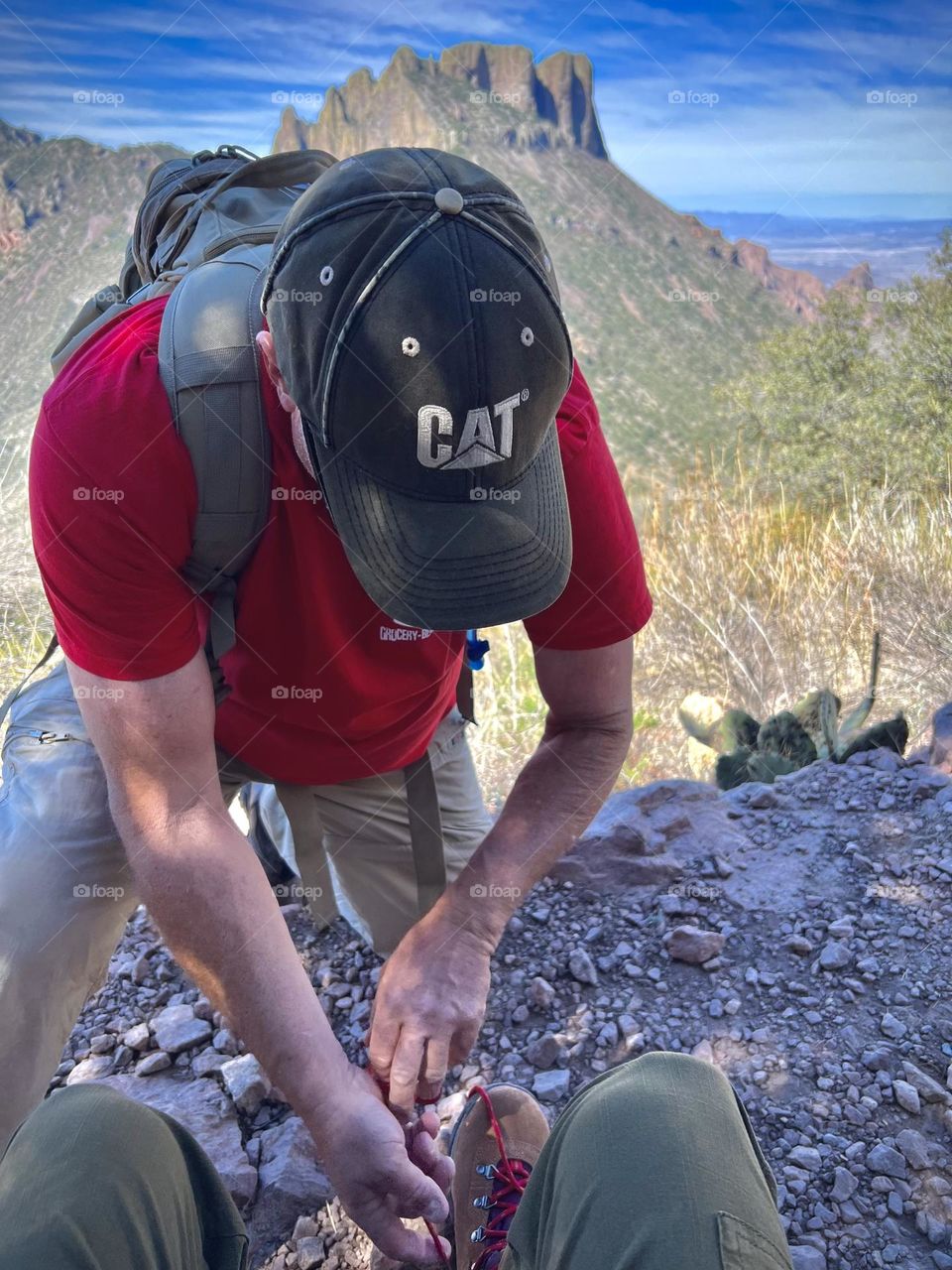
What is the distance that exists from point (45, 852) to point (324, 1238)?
2.81 ft

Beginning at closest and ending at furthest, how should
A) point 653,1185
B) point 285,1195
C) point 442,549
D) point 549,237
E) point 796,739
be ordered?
point 653,1185, point 442,549, point 285,1195, point 796,739, point 549,237

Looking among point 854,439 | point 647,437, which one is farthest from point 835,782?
point 647,437

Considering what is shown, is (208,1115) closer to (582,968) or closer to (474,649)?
(582,968)

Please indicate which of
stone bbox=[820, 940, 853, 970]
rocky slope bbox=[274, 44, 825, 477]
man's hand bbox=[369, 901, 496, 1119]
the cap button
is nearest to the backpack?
the cap button

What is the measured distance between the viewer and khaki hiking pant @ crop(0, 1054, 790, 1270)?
3.27ft

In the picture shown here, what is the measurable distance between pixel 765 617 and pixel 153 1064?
4.55m

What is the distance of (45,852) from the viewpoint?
1945 millimetres

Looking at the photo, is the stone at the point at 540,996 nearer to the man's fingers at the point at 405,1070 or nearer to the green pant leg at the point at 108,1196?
the man's fingers at the point at 405,1070

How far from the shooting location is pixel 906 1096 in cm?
193

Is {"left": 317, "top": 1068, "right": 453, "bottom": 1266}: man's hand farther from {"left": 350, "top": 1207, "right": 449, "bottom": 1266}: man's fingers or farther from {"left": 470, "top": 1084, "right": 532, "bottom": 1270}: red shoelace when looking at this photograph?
{"left": 470, "top": 1084, "right": 532, "bottom": 1270}: red shoelace

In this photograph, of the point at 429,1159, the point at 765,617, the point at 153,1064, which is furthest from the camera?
the point at 765,617

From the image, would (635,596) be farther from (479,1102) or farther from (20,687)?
(20,687)

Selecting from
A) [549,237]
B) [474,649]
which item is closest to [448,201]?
[474,649]

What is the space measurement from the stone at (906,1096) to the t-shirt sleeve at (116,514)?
152 centimetres
